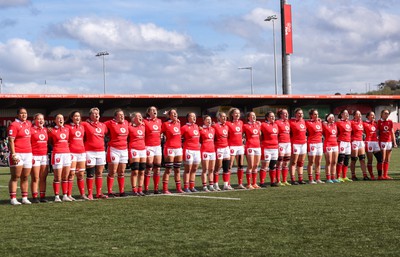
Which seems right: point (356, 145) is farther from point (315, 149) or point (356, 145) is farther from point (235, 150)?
point (235, 150)

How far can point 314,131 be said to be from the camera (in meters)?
15.6

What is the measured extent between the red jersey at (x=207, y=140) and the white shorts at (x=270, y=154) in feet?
4.35

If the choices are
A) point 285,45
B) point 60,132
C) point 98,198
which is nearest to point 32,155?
point 60,132

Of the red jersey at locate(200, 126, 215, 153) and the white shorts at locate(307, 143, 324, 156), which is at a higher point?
the red jersey at locate(200, 126, 215, 153)

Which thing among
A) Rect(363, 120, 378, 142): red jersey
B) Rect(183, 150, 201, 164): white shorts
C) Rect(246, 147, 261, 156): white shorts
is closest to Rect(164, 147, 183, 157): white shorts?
Rect(183, 150, 201, 164): white shorts

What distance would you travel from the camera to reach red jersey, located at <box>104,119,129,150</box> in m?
13.0

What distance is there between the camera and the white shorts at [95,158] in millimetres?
12719

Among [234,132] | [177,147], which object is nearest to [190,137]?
[177,147]

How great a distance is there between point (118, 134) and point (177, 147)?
1425mm

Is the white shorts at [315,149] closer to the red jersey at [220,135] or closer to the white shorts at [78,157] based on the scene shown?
the red jersey at [220,135]

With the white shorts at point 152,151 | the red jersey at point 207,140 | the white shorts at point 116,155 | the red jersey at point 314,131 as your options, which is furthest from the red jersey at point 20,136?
the red jersey at point 314,131

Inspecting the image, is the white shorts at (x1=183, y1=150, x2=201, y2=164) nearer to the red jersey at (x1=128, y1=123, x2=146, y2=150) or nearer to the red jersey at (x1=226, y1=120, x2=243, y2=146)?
the red jersey at (x1=226, y1=120, x2=243, y2=146)

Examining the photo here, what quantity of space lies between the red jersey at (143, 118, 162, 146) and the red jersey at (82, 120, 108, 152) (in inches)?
A: 40.2

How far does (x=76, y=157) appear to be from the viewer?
41.1 ft
